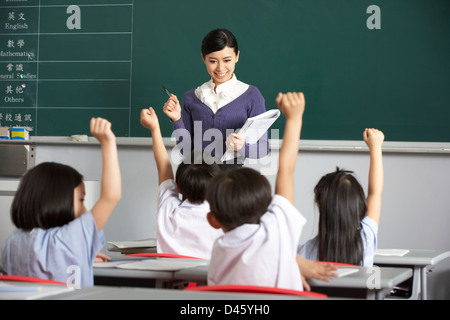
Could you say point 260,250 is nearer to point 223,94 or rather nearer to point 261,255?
point 261,255

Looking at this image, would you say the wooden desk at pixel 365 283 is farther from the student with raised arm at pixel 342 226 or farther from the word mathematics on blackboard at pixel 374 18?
the word mathematics on blackboard at pixel 374 18

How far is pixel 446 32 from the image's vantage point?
3627mm

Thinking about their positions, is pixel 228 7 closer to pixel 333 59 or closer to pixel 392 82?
pixel 333 59

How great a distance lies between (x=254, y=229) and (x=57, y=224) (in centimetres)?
61

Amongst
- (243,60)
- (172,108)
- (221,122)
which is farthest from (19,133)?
(172,108)

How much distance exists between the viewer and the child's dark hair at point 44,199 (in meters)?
1.53

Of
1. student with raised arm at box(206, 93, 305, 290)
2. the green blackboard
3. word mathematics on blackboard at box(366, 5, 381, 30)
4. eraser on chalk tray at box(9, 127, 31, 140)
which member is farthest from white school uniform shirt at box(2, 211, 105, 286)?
word mathematics on blackboard at box(366, 5, 381, 30)

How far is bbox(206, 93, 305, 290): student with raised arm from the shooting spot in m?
1.36

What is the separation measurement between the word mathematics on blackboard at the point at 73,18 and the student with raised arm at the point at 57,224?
9.25 ft

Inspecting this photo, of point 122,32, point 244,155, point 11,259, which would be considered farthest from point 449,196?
point 11,259

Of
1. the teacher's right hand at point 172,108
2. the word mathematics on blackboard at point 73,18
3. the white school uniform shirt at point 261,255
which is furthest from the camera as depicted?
the word mathematics on blackboard at point 73,18

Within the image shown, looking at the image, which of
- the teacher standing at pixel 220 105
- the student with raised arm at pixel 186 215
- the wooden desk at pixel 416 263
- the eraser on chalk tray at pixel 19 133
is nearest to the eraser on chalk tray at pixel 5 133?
the eraser on chalk tray at pixel 19 133

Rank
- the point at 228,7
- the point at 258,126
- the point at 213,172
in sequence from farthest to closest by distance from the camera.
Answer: the point at 228,7, the point at 258,126, the point at 213,172

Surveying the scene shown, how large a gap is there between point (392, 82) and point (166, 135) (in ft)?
5.48
